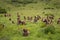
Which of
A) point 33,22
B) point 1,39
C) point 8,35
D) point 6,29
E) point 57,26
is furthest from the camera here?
point 33,22

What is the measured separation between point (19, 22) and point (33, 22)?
1.86 m

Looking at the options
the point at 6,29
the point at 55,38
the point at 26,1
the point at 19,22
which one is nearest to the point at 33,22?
the point at 19,22

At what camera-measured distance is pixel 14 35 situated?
59.5 feet

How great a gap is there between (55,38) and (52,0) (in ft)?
84.8

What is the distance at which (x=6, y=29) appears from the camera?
1958 centimetres

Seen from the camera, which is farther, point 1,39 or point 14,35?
point 14,35

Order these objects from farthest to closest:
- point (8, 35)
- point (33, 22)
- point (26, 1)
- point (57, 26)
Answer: point (26, 1) → point (33, 22) → point (57, 26) → point (8, 35)

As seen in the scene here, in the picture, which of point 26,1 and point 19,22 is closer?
point 19,22

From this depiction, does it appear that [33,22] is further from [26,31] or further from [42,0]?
[42,0]

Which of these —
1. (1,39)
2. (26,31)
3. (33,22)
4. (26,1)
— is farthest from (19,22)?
(26,1)

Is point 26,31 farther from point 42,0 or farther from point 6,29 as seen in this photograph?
point 42,0

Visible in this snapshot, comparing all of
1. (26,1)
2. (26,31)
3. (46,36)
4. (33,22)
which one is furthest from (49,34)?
(26,1)

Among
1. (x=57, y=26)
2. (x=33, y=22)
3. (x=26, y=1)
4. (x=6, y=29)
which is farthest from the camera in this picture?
(x=26, y=1)

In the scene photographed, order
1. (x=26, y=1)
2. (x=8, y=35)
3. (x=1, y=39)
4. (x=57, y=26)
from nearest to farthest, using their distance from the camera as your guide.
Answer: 1. (x=1, y=39)
2. (x=8, y=35)
3. (x=57, y=26)
4. (x=26, y=1)
